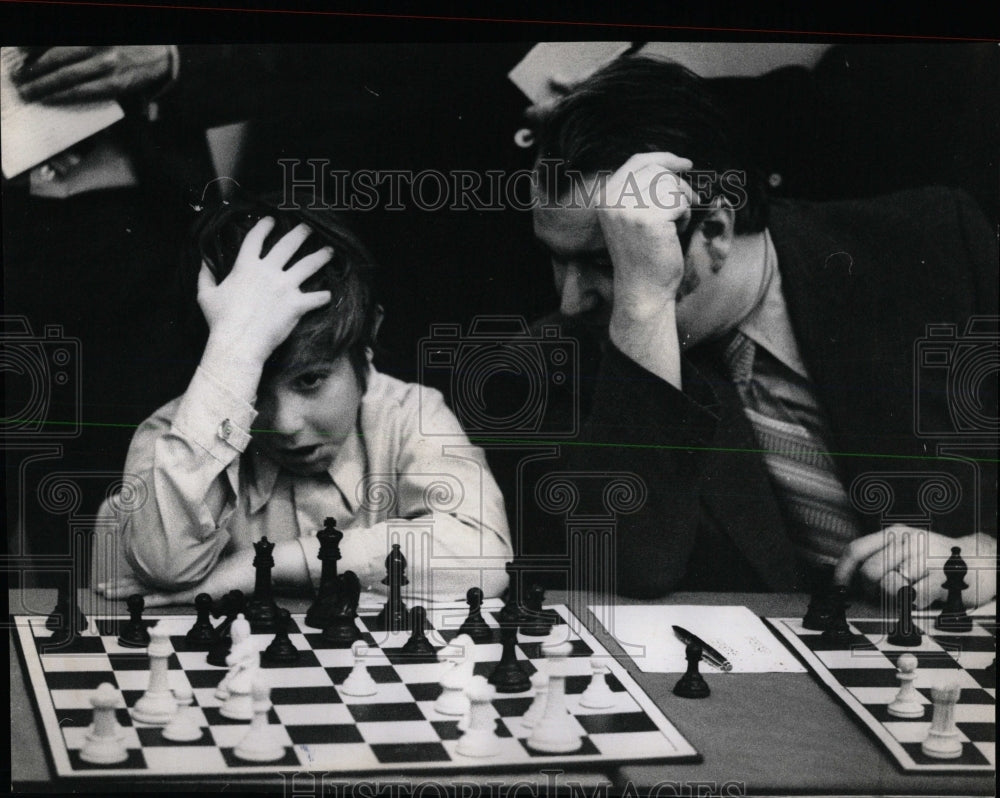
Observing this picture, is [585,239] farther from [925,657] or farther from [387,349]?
[925,657]

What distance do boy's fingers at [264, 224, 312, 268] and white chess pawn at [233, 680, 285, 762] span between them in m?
0.83

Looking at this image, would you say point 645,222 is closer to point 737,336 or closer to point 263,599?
point 737,336

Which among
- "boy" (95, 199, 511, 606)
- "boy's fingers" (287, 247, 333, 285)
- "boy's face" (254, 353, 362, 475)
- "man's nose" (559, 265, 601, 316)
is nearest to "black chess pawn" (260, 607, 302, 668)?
"boy" (95, 199, 511, 606)

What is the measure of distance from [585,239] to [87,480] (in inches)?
43.5

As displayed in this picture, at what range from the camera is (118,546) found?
356 cm

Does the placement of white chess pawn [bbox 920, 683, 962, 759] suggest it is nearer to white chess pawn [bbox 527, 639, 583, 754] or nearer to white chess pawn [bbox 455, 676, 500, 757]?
white chess pawn [bbox 527, 639, 583, 754]

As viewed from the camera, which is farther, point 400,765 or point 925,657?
point 925,657

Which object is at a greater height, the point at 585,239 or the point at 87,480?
the point at 585,239

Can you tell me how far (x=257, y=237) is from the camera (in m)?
3.51

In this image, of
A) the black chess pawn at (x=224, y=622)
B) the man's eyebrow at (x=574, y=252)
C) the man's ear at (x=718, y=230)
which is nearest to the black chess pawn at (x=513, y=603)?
the black chess pawn at (x=224, y=622)

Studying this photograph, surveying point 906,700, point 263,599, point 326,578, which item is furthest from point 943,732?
point 263,599

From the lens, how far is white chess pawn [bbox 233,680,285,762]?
3.31 meters

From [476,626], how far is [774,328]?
2.78 feet

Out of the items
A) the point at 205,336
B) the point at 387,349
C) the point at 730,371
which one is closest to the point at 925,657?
the point at 730,371
